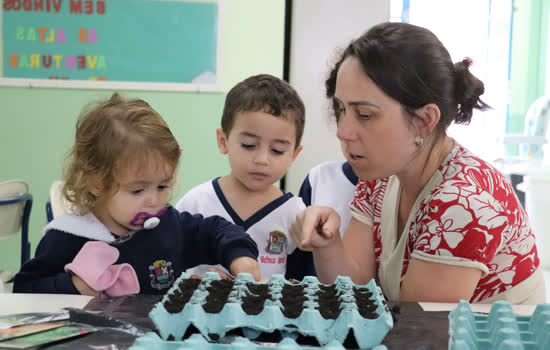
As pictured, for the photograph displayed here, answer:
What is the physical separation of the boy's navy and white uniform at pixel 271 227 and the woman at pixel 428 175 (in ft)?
0.55

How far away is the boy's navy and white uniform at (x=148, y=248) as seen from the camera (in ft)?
3.14

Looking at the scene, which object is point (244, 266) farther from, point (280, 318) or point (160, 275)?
point (280, 318)

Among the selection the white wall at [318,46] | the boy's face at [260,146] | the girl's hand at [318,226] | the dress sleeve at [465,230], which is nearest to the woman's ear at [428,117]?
the dress sleeve at [465,230]

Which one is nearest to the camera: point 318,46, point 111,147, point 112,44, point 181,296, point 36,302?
point 181,296

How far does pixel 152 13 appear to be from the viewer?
114 inches

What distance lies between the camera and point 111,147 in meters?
1.01

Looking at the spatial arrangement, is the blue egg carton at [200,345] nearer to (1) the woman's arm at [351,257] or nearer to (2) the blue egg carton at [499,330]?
(2) the blue egg carton at [499,330]

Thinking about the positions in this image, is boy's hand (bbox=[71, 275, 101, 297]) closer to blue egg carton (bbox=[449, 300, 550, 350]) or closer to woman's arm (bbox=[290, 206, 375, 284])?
woman's arm (bbox=[290, 206, 375, 284])

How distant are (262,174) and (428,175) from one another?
394 mm

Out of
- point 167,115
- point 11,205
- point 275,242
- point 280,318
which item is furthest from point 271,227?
point 167,115

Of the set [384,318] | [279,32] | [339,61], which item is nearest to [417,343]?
[384,318]

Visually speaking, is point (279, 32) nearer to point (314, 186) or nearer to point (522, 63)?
point (314, 186)

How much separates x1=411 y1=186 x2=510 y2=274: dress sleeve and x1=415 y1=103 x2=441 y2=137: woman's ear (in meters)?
0.14

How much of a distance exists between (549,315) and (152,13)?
271 centimetres
